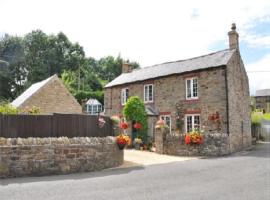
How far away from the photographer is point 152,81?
2630 cm

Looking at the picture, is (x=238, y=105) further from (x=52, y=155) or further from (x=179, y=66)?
(x=52, y=155)

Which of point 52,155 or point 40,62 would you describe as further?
point 40,62

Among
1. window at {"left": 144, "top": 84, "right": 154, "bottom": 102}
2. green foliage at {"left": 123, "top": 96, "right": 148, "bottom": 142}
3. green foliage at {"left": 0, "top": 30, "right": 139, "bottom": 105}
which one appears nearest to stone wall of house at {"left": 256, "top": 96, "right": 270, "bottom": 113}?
green foliage at {"left": 0, "top": 30, "right": 139, "bottom": 105}

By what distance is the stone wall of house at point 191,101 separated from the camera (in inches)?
835

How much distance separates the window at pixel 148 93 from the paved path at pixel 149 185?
1405cm

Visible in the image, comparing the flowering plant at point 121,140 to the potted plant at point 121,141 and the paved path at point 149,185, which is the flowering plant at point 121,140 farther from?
the paved path at point 149,185

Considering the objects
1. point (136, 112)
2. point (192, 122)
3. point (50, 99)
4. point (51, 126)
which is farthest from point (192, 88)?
point (51, 126)

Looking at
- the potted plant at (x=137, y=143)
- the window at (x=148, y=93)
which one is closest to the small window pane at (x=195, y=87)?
the window at (x=148, y=93)

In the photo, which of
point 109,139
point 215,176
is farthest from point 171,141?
A: point 215,176

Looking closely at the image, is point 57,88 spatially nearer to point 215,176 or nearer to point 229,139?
point 229,139

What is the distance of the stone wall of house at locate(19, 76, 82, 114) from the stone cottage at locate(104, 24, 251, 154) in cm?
607

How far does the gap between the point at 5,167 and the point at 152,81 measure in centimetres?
1730

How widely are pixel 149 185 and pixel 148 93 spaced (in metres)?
17.7

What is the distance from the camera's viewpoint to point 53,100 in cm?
2450
